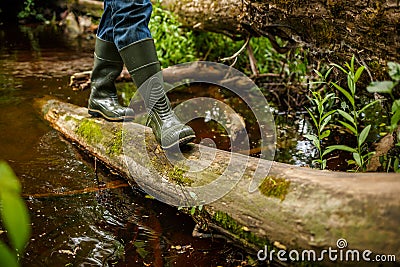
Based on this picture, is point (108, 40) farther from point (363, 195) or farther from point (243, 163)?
point (363, 195)

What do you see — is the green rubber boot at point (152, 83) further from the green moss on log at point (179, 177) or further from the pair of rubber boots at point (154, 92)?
the green moss on log at point (179, 177)

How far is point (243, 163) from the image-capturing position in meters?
2.03

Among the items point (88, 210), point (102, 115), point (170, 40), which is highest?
point (170, 40)

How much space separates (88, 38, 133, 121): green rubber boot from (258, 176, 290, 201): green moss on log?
132 centimetres

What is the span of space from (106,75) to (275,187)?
1.66m

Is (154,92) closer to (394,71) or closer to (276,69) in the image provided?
(394,71)

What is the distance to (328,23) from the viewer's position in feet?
8.98

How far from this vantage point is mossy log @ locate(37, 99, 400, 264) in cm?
144

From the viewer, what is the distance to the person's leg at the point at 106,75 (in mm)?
2809

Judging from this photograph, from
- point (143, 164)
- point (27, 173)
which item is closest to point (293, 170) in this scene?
point (143, 164)

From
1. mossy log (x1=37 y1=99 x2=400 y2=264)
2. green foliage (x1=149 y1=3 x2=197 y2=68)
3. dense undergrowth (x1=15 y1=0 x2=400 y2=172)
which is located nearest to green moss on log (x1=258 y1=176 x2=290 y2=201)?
mossy log (x1=37 y1=99 x2=400 y2=264)

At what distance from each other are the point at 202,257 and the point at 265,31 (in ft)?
6.59

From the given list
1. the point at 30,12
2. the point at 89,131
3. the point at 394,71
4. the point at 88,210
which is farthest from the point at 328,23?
the point at 30,12

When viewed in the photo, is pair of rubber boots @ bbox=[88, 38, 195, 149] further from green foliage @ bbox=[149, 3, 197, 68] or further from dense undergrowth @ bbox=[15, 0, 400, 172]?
green foliage @ bbox=[149, 3, 197, 68]
